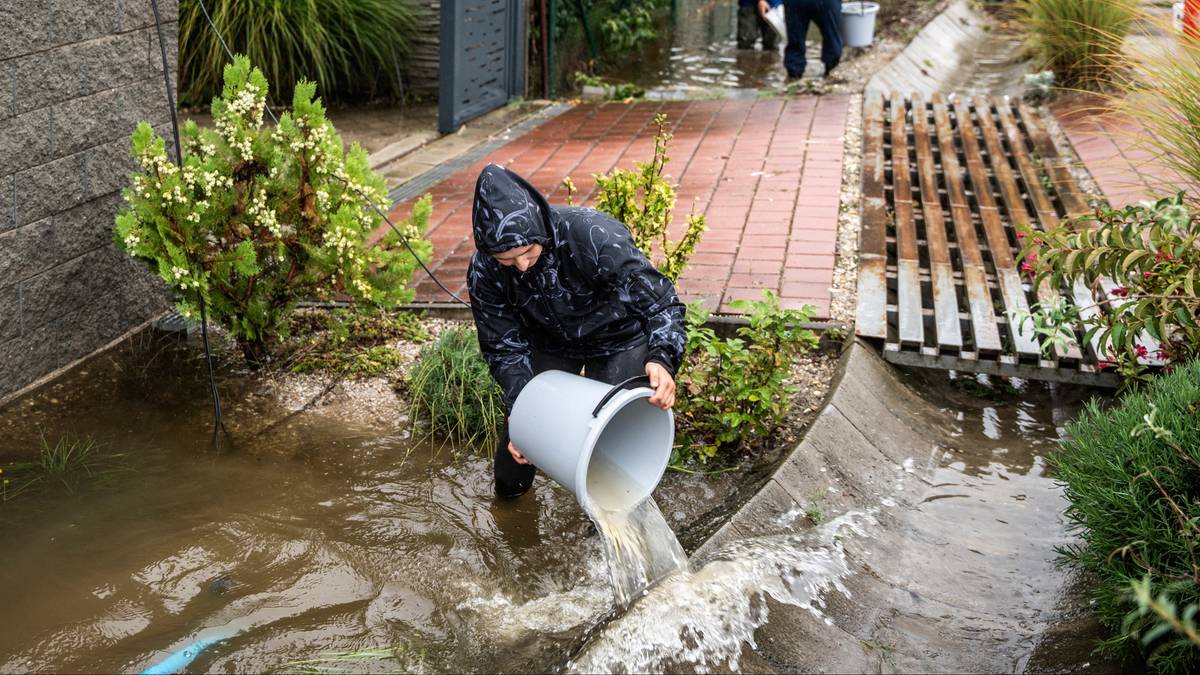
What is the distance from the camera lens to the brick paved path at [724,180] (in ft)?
18.3

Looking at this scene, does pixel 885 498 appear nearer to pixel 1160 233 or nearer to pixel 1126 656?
pixel 1126 656

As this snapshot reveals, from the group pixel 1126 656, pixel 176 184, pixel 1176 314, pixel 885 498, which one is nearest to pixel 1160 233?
pixel 1176 314

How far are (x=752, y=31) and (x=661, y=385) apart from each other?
11.6 metres

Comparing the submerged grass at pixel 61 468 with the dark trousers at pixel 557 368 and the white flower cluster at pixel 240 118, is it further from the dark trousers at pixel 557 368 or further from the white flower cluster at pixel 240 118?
the dark trousers at pixel 557 368

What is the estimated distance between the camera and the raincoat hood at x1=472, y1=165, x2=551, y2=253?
3.08 m

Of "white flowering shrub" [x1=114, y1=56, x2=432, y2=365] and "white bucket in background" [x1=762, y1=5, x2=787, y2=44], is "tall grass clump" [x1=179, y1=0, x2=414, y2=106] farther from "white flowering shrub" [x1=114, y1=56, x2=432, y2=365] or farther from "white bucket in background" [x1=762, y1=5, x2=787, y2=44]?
"white flowering shrub" [x1=114, y1=56, x2=432, y2=365]

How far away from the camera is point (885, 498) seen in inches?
159

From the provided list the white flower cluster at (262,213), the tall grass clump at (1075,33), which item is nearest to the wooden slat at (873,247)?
the tall grass clump at (1075,33)

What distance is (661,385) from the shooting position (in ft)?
10.4

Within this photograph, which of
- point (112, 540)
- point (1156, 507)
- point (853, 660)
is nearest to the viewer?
point (1156, 507)

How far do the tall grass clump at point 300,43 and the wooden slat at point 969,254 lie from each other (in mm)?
5038

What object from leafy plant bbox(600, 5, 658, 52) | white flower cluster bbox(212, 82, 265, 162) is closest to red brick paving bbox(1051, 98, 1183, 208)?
white flower cluster bbox(212, 82, 265, 162)

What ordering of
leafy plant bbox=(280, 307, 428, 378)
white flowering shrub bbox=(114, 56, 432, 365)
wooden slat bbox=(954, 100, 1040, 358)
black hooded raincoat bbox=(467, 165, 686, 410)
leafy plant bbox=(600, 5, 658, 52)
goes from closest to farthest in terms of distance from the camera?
black hooded raincoat bbox=(467, 165, 686, 410) < white flowering shrub bbox=(114, 56, 432, 365) < wooden slat bbox=(954, 100, 1040, 358) < leafy plant bbox=(280, 307, 428, 378) < leafy plant bbox=(600, 5, 658, 52)

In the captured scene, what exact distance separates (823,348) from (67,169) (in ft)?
11.3
